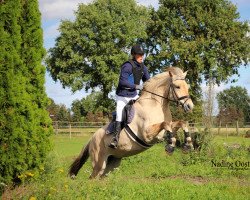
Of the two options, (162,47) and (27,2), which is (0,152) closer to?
(27,2)

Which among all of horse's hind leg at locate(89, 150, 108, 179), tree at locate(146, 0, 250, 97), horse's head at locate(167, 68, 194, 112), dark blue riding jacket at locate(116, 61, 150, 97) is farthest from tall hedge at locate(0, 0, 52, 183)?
tree at locate(146, 0, 250, 97)

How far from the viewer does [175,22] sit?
50.5 m

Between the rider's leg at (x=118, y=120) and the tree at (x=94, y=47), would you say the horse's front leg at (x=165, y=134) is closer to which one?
the rider's leg at (x=118, y=120)

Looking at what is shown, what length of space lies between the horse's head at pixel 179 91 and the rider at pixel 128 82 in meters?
0.80

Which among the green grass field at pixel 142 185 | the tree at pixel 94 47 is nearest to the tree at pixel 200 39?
the tree at pixel 94 47

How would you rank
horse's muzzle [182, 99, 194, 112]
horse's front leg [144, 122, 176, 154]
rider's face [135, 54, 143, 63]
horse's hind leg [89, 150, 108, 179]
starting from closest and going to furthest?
horse's front leg [144, 122, 176, 154] → horse's muzzle [182, 99, 194, 112] → rider's face [135, 54, 143, 63] → horse's hind leg [89, 150, 108, 179]

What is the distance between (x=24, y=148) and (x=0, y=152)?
0.56 metres

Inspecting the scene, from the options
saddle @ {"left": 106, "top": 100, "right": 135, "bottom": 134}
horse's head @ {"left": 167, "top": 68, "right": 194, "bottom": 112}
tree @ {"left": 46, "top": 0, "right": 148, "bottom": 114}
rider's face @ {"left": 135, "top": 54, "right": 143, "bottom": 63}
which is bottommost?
saddle @ {"left": 106, "top": 100, "right": 135, "bottom": 134}

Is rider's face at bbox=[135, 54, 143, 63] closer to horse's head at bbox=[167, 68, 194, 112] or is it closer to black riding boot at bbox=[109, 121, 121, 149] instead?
horse's head at bbox=[167, 68, 194, 112]

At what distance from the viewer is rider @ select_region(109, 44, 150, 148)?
1009cm

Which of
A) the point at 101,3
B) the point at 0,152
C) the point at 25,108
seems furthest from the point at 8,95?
the point at 101,3

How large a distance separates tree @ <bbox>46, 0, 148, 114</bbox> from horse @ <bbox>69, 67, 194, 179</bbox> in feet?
136

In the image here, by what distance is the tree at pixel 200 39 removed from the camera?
50531mm

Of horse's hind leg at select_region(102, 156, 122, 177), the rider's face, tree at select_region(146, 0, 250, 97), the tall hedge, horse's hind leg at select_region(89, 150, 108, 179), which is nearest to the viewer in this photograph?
the tall hedge
